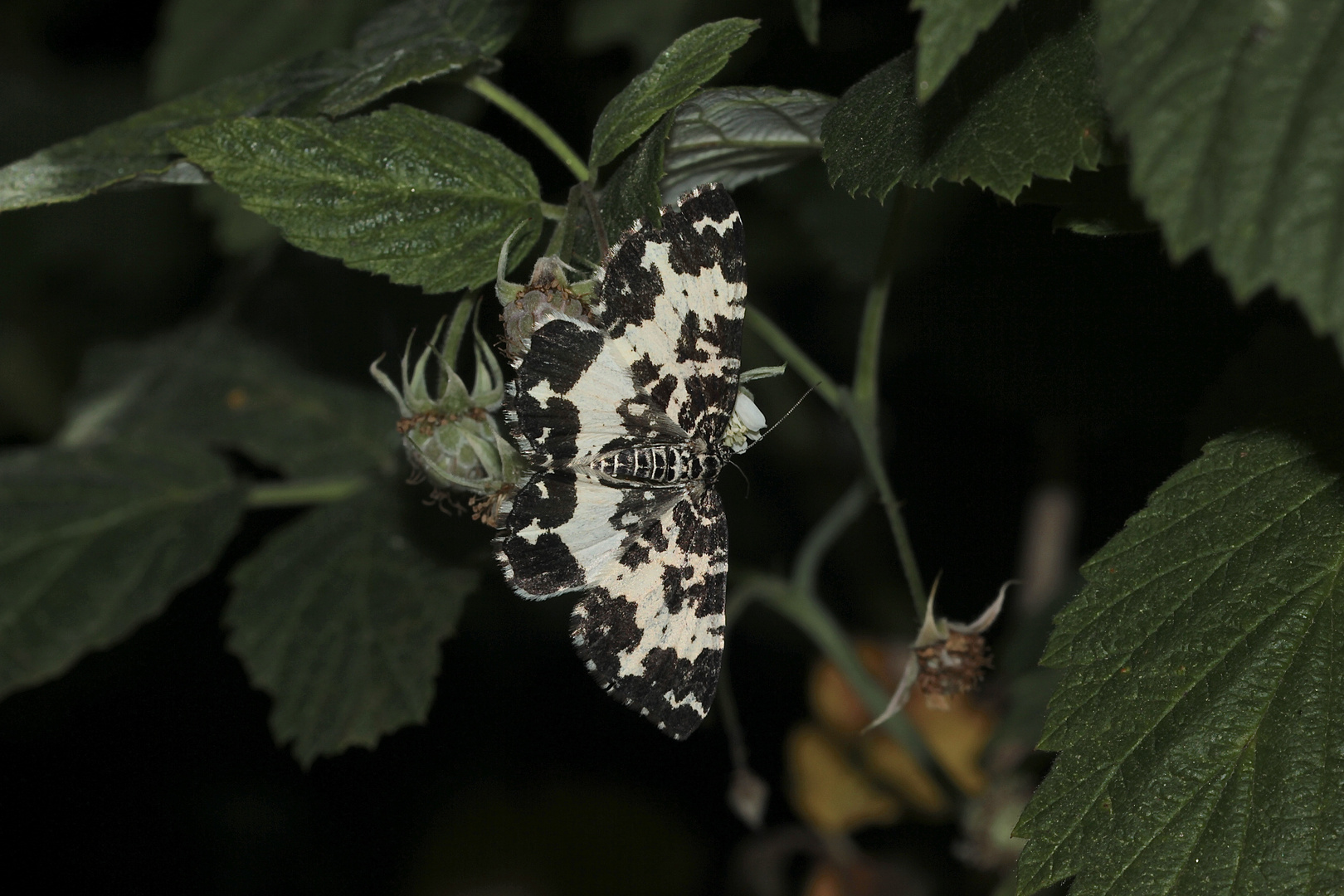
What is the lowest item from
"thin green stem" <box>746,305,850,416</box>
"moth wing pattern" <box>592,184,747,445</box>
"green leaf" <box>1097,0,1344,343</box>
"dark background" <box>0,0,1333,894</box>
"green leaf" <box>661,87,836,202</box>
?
"dark background" <box>0,0,1333,894</box>

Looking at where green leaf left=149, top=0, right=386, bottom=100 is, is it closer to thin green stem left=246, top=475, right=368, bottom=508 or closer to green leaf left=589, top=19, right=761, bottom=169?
thin green stem left=246, top=475, right=368, bottom=508

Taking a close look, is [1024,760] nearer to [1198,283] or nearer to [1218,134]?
[1198,283]

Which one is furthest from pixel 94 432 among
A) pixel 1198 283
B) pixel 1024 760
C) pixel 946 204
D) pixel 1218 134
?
pixel 1218 134

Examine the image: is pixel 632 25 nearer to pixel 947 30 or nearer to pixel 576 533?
pixel 576 533

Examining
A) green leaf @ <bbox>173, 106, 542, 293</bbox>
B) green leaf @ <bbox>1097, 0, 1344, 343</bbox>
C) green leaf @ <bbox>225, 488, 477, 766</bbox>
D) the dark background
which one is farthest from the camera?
the dark background

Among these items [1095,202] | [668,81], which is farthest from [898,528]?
[668,81]

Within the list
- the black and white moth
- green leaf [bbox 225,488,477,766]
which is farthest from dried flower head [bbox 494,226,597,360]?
green leaf [bbox 225,488,477,766]

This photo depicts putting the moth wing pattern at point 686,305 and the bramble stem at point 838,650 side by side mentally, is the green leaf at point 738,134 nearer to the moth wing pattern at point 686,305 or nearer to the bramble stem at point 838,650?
the moth wing pattern at point 686,305
